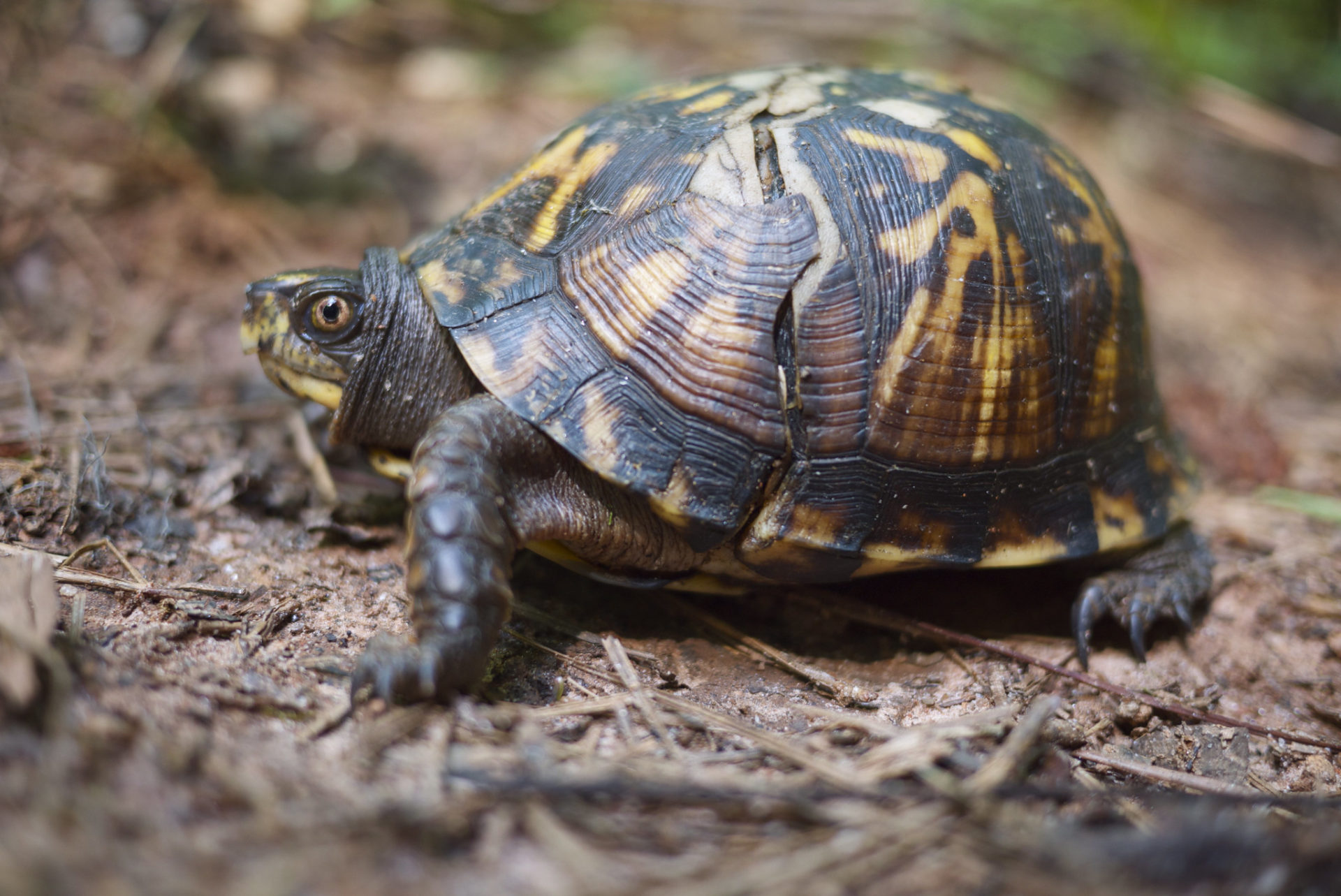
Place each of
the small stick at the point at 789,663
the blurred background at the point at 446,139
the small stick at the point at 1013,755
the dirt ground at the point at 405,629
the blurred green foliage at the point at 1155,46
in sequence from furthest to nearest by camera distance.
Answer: the blurred green foliage at the point at 1155,46, the blurred background at the point at 446,139, the small stick at the point at 789,663, the small stick at the point at 1013,755, the dirt ground at the point at 405,629

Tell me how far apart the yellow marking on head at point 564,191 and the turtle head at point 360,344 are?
0.45m

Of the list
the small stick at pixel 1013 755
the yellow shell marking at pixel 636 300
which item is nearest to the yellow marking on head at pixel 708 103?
the yellow shell marking at pixel 636 300

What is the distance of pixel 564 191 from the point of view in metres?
2.77

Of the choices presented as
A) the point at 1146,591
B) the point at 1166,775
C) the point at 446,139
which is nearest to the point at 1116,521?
the point at 1146,591

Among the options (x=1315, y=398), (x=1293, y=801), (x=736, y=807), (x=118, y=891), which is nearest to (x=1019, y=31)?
(x=1315, y=398)

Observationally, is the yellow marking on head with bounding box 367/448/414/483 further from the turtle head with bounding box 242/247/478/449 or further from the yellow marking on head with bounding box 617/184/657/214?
the yellow marking on head with bounding box 617/184/657/214

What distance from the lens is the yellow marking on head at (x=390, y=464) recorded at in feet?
9.26

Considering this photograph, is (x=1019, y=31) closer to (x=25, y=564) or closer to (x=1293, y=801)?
(x=1293, y=801)

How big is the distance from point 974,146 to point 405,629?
2443 millimetres

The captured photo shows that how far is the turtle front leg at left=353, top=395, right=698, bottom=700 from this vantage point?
2041 mm

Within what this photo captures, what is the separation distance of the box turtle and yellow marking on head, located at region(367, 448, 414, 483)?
0.19 ft

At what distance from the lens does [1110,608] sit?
9.95 ft

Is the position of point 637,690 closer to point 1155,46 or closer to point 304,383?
point 304,383

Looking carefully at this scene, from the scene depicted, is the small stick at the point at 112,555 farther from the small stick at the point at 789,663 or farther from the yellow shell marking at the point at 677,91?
the yellow shell marking at the point at 677,91
